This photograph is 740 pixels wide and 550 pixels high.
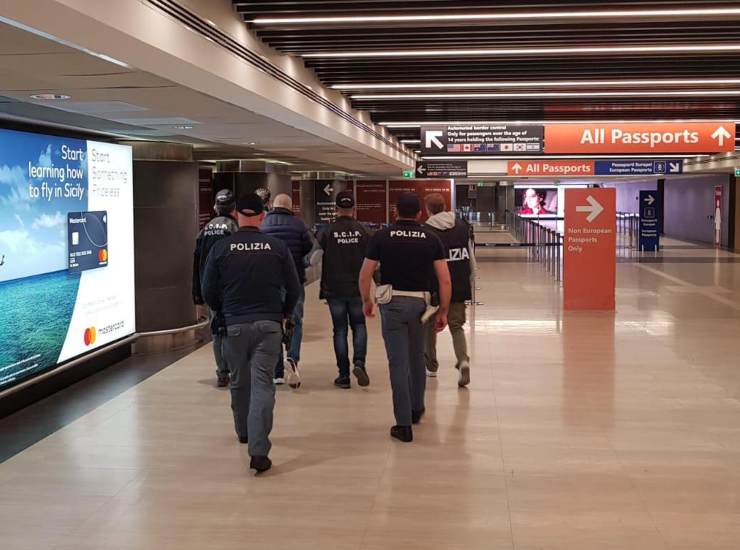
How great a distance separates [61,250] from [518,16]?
13.4 ft

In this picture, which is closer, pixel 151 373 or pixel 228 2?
pixel 228 2

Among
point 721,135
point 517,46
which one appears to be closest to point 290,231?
point 517,46

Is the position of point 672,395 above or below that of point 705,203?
→ below

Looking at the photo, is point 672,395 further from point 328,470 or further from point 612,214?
point 612,214

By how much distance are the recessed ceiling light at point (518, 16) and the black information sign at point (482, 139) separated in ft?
24.1

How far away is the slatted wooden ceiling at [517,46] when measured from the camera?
5.96 meters

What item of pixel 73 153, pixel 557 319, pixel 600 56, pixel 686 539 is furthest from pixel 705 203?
pixel 686 539

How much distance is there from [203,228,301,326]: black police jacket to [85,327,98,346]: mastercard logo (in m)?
3.30

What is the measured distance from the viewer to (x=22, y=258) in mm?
6875

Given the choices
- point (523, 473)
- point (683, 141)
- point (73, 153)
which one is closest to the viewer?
point (523, 473)

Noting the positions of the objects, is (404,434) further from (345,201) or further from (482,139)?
(482,139)

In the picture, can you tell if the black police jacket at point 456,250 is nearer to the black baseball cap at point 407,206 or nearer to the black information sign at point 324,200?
the black baseball cap at point 407,206

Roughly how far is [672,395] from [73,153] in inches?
206

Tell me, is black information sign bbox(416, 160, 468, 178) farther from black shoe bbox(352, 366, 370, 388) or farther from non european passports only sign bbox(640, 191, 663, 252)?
black shoe bbox(352, 366, 370, 388)
